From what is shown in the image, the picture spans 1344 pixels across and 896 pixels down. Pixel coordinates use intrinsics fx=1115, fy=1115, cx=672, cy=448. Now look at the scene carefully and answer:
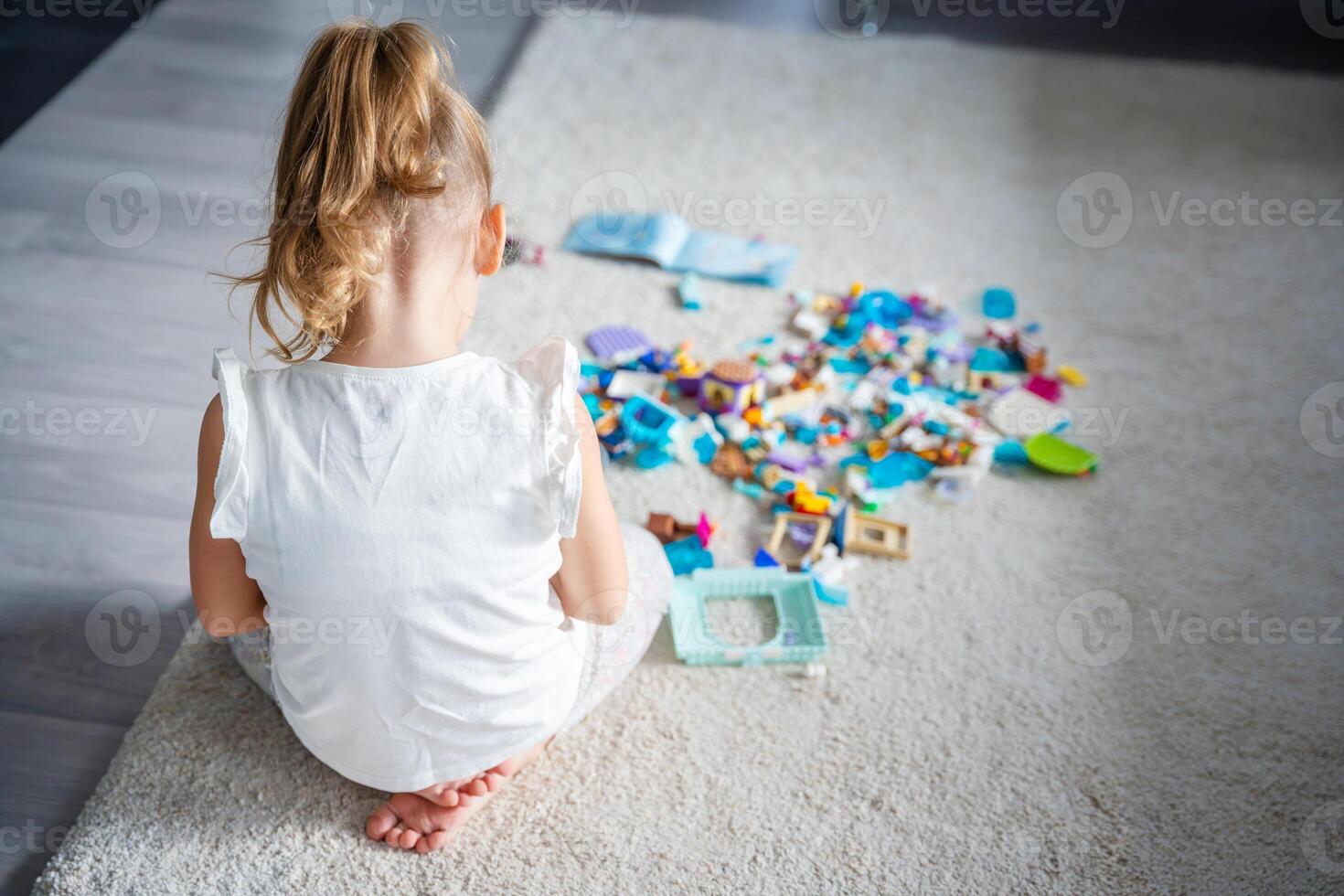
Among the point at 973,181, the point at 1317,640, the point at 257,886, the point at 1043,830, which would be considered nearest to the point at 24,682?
the point at 257,886

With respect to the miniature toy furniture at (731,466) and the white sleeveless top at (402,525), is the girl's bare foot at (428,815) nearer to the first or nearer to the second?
the white sleeveless top at (402,525)

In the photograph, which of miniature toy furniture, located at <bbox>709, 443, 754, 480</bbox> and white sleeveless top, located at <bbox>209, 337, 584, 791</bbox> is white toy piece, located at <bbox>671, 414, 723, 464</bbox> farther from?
white sleeveless top, located at <bbox>209, 337, 584, 791</bbox>

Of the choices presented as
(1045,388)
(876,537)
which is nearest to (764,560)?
(876,537)

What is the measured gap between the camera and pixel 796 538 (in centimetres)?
146

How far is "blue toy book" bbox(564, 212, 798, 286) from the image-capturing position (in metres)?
1.94

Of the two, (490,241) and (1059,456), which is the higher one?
(490,241)

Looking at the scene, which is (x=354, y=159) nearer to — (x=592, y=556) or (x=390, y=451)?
(x=390, y=451)

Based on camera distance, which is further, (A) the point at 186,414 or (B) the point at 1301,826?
(A) the point at 186,414

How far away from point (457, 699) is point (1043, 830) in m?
0.62

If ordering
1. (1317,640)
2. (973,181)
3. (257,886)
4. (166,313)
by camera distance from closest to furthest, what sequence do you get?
(257,886), (1317,640), (166,313), (973,181)

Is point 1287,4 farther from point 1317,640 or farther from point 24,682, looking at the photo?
point 24,682

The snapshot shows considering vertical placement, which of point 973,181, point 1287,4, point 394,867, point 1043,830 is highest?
point 1287,4

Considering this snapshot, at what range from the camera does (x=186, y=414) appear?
1.60 meters

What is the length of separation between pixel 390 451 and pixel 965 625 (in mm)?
776
